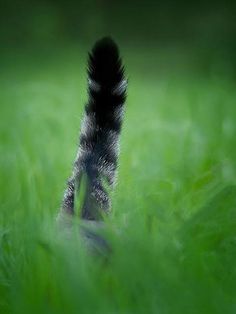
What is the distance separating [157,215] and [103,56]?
0.63 metres

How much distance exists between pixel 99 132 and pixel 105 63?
0.30 m

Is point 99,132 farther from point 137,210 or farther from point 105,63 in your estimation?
point 137,210

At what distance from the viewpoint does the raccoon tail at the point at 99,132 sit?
219cm

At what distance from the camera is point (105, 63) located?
2197 millimetres

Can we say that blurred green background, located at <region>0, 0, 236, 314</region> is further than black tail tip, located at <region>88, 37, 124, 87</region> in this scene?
No

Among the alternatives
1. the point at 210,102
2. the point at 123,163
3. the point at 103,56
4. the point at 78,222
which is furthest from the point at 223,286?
the point at 210,102

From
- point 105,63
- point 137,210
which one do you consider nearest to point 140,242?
point 137,210

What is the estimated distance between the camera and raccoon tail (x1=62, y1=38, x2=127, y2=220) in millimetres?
2186

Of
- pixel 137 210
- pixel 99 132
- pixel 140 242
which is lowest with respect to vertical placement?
pixel 140 242

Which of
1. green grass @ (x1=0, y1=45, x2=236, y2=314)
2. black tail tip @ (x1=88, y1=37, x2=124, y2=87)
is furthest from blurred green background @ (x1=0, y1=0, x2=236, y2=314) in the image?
black tail tip @ (x1=88, y1=37, x2=124, y2=87)

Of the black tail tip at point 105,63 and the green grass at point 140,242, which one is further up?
the black tail tip at point 105,63

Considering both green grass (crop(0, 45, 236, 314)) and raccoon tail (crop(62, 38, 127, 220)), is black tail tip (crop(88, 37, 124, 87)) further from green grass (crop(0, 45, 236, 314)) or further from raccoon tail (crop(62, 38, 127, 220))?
green grass (crop(0, 45, 236, 314))

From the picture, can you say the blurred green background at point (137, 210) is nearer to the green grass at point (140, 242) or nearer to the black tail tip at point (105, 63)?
the green grass at point (140, 242)

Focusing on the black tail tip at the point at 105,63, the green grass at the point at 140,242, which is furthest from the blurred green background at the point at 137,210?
the black tail tip at the point at 105,63
